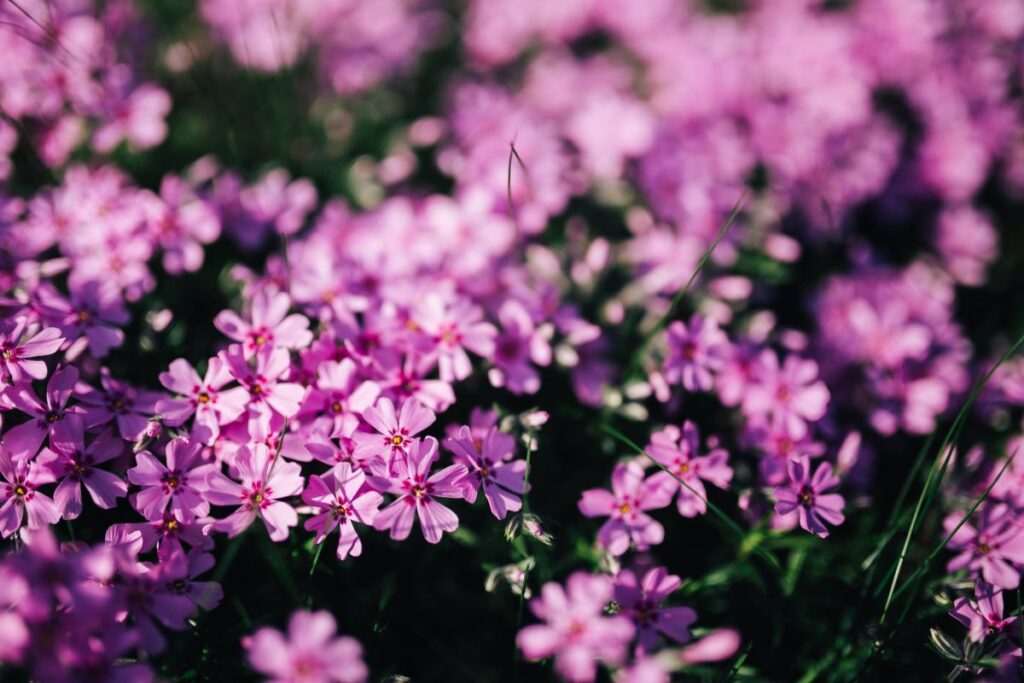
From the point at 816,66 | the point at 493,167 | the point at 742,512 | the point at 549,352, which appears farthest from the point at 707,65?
the point at 742,512

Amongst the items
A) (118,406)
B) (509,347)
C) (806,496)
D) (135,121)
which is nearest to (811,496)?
(806,496)

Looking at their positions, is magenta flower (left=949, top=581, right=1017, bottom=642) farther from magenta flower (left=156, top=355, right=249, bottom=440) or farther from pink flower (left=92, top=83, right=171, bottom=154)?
pink flower (left=92, top=83, right=171, bottom=154)

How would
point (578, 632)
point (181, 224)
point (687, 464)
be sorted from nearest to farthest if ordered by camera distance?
1. point (578, 632)
2. point (687, 464)
3. point (181, 224)

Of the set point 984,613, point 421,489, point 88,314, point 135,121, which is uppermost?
point 135,121

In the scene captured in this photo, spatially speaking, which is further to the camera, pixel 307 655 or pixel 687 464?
pixel 687 464

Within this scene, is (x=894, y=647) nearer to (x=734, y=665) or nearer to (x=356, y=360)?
(x=734, y=665)

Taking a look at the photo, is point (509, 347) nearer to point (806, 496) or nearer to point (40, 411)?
point (806, 496)
